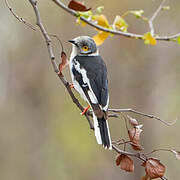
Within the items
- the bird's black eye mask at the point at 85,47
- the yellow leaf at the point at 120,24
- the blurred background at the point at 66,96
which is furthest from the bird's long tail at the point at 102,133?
the blurred background at the point at 66,96

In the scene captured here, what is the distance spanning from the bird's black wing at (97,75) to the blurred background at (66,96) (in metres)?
3.63

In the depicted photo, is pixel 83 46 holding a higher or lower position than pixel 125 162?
higher

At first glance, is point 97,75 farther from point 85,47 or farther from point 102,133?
point 102,133

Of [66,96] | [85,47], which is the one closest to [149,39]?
[85,47]

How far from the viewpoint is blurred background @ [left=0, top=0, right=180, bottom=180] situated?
7.80 meters

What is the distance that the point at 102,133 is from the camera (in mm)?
3141

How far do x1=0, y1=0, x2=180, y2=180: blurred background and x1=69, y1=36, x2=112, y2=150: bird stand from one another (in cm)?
344

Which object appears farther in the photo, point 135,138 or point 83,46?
point 83,46

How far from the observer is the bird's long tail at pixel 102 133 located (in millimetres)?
3019

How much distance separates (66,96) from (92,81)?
5132mm

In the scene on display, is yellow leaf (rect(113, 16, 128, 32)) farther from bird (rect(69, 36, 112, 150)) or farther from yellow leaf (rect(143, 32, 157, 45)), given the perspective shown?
bird (rect(69, 36, 112, 150))

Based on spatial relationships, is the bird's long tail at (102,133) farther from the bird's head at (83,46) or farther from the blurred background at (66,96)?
the blurred background at (66,96)

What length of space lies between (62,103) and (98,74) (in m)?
5.13

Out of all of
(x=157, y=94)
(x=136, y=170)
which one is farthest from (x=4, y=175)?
(x=157, y=94)
